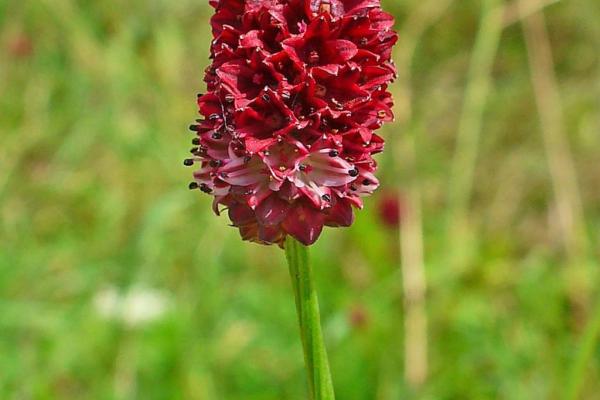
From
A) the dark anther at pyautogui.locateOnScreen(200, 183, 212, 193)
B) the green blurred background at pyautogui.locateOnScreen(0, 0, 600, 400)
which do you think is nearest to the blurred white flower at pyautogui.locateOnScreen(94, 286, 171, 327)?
the green blurred background at pyautogui.locateOnScreen(0, 0, 600, 400)

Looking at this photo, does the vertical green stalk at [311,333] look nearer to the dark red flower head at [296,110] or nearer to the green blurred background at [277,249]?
the dark red flower head at [296,110]

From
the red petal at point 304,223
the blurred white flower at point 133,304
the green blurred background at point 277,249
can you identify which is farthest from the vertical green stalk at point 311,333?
the blurred white flower at point 133,304

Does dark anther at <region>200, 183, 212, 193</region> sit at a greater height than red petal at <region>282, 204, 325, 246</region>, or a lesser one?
greater

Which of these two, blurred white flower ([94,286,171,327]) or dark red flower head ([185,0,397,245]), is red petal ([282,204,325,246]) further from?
blurred white flower ([94,286,171,327])

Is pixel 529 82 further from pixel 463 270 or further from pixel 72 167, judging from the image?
pixel 72 167

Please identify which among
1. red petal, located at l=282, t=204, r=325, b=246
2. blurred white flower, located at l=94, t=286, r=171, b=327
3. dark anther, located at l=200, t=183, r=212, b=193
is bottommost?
red petal, located at l=282, t=204, r=325, b=246

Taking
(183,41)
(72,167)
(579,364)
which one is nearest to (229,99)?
(579,364)

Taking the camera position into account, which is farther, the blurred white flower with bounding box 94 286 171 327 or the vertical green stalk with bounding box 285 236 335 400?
the blurred white flower with bounding box 94 286 171 327
